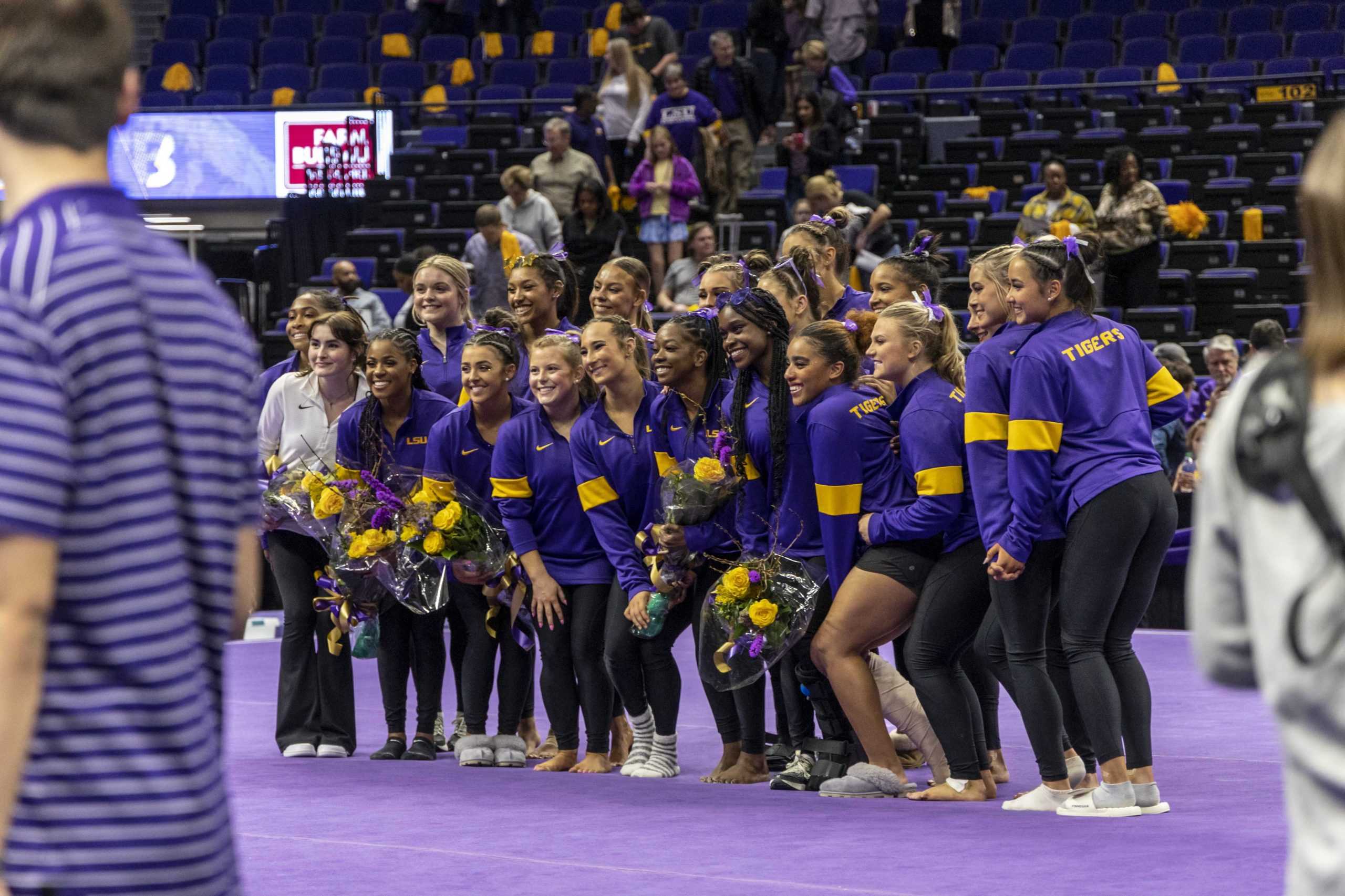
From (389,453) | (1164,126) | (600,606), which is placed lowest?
(600,606)

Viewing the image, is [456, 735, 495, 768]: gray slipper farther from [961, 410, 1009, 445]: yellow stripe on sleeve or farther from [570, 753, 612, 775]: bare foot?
[961, 410, 1009, 445]: yellow stripe on sleeve

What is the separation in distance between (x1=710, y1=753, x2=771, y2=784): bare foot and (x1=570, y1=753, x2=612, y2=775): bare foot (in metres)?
0.48

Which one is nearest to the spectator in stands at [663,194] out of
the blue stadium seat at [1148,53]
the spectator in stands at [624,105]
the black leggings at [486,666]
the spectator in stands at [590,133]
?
the spectator in stands at [624,105]

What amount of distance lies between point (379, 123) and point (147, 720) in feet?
52.6

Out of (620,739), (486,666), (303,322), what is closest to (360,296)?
(303,322)

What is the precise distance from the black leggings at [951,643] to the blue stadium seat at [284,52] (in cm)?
1587

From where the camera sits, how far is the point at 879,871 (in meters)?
4.68

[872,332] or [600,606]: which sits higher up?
[872,332]

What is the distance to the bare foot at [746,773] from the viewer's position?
6.33 m

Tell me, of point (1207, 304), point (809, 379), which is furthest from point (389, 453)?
point (1207, 304)

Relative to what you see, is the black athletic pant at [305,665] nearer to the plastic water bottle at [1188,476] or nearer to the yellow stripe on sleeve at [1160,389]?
the yellow stripe on sleeve at [1160,389]

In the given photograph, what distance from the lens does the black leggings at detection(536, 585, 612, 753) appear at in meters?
6.62

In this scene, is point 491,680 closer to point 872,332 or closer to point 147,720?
point 872,332

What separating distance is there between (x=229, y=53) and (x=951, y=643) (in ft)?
54.1
